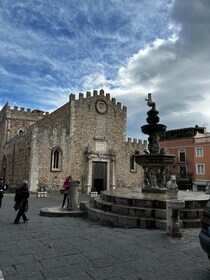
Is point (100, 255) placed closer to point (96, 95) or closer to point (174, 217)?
point (174, 217)

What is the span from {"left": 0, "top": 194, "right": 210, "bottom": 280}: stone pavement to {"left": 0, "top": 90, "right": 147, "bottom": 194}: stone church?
45.8 feet

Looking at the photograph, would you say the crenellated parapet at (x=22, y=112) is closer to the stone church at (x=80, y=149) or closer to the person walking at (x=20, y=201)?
the stone church at (x=80, y=149)

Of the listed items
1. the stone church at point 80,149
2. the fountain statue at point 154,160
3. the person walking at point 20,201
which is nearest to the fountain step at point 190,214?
the fountain statue at point 154,160

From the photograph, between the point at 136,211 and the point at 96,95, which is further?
the point at 96,95

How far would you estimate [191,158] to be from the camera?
36781 mm

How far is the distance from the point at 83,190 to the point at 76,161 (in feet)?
9.52

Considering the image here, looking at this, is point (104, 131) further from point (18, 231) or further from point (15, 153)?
point (18, 231)

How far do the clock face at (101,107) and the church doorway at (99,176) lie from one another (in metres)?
5.48

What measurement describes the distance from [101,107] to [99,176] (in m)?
7.35

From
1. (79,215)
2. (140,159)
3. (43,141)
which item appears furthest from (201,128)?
(79,215)

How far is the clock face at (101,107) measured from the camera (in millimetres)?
24519

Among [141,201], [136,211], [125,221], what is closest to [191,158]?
[141,201]

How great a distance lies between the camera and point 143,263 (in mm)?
3955

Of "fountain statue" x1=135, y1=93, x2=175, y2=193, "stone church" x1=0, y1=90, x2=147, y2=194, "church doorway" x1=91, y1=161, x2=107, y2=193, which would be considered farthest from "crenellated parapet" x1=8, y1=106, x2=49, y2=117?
"fountain statue" x1=135, y1=93, x2=175, y2=193
